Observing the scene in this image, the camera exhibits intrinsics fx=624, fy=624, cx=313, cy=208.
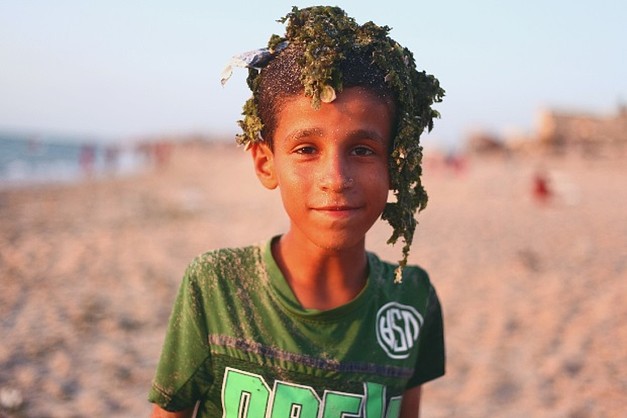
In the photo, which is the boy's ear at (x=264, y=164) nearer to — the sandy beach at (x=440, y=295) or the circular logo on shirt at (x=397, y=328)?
the circular logo on shirt at (x=397, y=328)

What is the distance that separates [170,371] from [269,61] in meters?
0.81

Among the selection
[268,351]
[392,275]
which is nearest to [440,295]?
[392,275]

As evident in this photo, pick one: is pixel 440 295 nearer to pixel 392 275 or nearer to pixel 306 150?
pixel 392 275

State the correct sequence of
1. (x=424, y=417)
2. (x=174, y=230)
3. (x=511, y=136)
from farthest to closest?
(x=511, y=136), (x=174, y=230), (x=424, y=417)

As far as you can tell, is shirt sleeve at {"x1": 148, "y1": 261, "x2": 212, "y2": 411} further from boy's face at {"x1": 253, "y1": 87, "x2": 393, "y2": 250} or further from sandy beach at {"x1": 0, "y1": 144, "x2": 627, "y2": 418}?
sandy beach at {"x1": 0, "y1": 144, "x2": 627, "y2": 418}

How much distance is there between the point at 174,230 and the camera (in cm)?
1250

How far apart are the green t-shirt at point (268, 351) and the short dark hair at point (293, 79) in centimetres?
39

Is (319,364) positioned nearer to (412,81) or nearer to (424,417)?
(412,81)

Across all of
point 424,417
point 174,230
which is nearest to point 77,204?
point 174,230

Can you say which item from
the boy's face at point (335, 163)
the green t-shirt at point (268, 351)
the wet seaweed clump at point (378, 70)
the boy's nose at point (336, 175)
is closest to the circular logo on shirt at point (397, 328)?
the green t-shirt at point (268, 351)

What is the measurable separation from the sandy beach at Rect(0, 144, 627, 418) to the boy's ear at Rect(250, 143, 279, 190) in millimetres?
3081

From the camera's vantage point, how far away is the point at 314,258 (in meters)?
1.65

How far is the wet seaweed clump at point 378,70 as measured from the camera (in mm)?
1428

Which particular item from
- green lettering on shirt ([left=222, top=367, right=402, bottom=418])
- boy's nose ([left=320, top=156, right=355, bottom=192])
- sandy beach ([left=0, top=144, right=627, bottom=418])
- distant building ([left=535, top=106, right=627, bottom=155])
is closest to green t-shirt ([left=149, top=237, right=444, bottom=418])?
green lettering on shirt ([left=222, top=367, right=402, bottom=418])
